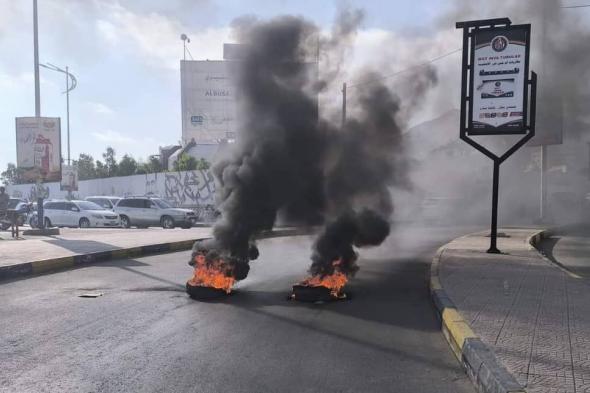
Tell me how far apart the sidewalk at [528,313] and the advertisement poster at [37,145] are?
14422 millimetres

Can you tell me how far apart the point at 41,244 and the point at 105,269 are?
14.6 feet

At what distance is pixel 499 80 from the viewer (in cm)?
1061

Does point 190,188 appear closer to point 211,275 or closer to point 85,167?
point 211,275

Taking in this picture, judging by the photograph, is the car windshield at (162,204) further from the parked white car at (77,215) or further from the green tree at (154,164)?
the green tree at (154,164)

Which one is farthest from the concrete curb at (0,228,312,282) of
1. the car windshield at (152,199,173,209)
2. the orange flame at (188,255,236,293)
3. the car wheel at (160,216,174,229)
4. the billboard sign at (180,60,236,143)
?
the billboard sign at (180,60,236,143)

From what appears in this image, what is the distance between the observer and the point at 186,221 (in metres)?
23.7

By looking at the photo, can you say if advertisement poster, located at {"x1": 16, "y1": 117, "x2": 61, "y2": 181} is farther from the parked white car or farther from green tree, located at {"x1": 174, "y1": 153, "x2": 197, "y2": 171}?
green tree, located at {"x1": 174, "y1": 153, "x2": 197, "y2": 171}

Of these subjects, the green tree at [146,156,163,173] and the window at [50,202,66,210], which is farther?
the green tree at [146,156,163,173]

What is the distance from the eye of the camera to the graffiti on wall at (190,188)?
32.9m

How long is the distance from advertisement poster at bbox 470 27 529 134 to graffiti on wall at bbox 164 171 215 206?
23.1 metres

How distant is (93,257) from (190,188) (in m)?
23.0

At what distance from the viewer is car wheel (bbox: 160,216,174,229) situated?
23797 mm

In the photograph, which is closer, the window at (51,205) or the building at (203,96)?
the window at (51,205)

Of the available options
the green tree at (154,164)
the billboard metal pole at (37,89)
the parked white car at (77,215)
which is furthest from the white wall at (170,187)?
the green tree at (154,164)
